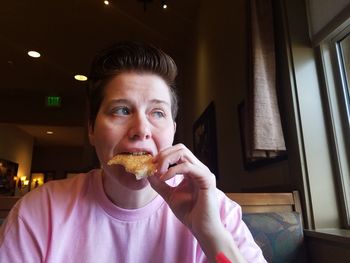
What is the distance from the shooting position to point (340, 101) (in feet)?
4.87

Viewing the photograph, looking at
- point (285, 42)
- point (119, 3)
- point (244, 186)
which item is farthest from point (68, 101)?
point (285, 42)

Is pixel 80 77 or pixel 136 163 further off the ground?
pixel 80 77

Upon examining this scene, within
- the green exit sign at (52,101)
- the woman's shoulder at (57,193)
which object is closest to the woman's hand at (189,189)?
the woman's shoulder at (57,193)

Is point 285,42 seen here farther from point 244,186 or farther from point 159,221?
point 159,221

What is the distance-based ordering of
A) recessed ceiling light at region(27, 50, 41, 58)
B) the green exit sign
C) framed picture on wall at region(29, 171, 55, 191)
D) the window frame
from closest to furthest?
the window frame < recessed ceiling light at region(27, 50, 41, 58) < the green exit sign < framed picture on wall at region(29, 171, 55, 191)

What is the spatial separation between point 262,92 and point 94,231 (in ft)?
3.77

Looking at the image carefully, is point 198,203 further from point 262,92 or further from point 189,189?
point 262,92

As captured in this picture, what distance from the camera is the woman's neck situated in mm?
787

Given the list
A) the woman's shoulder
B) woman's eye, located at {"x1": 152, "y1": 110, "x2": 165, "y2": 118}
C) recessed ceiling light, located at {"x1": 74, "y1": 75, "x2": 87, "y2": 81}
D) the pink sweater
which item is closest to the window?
the pink sweater

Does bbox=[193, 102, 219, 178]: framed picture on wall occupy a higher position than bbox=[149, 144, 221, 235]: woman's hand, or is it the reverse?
bbox=[193, 102, 219, 178]: framed picture on wall

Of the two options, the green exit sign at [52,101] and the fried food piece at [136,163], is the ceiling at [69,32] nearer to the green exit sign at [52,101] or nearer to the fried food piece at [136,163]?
the green exit sign at [52,101]

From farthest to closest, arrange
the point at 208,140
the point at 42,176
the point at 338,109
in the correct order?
the point at 42,176
the point at 208,140
the point at 338,109

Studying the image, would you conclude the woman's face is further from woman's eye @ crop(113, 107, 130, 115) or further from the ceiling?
the ceiling

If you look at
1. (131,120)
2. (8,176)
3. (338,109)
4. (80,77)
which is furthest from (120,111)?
(8,176)
